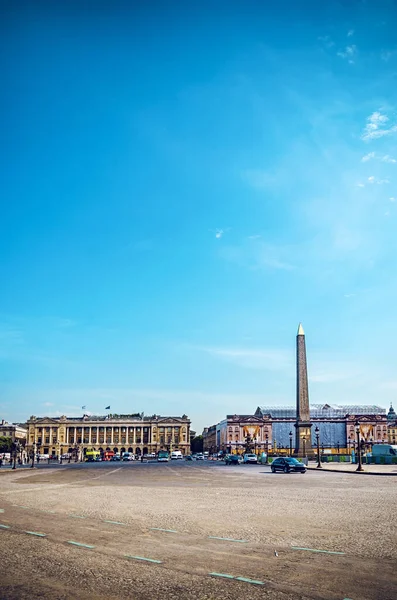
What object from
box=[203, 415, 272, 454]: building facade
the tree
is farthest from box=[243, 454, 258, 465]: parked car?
the tree

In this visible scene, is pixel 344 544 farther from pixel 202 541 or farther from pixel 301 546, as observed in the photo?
pixel 202 541

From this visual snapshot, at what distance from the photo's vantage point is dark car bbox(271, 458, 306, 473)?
45000 mm

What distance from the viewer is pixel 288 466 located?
149ft

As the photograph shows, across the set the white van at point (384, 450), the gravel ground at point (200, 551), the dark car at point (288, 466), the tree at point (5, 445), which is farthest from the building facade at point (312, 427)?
the gravel ground at point (200, 551)

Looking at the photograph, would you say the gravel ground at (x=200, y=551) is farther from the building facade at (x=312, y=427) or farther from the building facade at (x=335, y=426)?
the building facade at (x=312, y=427)

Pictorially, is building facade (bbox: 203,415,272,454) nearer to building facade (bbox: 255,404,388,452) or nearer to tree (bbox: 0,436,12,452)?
building facade (bbox: 255,404,388,452)

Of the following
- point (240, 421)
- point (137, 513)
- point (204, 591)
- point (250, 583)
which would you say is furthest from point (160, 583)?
point (240, 421)

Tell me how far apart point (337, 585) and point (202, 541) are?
13.0ft

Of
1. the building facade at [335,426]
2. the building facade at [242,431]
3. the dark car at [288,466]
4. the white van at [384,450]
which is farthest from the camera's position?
the building facade at [242,431]

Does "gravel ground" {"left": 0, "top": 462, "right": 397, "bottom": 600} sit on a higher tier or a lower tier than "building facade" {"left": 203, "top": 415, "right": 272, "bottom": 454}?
higher

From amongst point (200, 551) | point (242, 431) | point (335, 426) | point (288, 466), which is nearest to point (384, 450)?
point (288, 466)

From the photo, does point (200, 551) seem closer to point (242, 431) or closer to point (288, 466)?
point (288, 466)

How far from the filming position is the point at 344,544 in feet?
34.7

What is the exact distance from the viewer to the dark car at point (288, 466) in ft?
148
